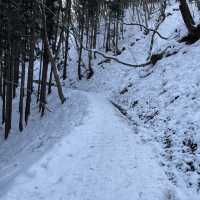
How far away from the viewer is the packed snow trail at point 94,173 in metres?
7.90

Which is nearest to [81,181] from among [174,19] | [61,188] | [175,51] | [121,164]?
[61,188]

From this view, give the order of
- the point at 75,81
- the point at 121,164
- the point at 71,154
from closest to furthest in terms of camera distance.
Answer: the point at 121,164 < the point at 71,154 < the point at 75,81

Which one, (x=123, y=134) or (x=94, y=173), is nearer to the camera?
(x=94, y=173)

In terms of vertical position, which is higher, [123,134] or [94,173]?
[123,134]

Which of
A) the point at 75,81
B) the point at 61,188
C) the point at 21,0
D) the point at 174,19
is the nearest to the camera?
the point at 61,188

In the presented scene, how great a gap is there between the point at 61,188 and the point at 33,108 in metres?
18.3

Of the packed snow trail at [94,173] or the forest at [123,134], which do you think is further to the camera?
the forest at [123,134]

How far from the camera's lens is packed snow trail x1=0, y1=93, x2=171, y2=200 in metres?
7.90

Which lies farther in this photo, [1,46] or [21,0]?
[1,46]

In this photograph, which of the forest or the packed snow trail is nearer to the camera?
the packed snow trail

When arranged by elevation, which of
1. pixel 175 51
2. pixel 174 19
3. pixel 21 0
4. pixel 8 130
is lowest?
pixel 8 130

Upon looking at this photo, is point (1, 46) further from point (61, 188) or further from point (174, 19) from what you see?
point (174, 19)

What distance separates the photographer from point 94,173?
29.5 ft

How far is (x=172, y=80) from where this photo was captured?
49.3 feet
